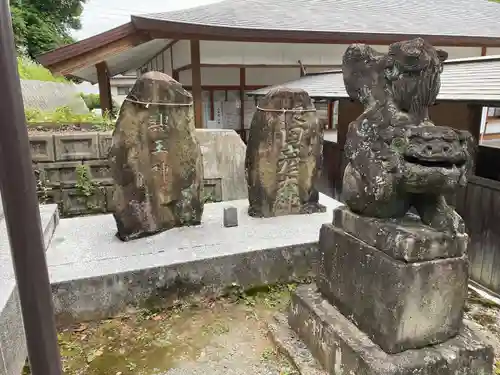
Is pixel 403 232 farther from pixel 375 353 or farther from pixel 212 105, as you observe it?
Answer: pixel 212 105

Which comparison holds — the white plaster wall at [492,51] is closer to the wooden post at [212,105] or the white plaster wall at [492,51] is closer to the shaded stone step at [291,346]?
the wooden post at [212,105]

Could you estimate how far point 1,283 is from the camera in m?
2.82

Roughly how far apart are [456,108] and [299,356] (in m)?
4.12

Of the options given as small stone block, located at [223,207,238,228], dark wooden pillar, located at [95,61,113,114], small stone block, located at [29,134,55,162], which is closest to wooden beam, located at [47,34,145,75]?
small stone block, located at [29,134,55,162]

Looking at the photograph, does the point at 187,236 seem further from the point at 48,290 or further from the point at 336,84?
the point at 336,84

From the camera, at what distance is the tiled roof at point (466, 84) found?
4254mm

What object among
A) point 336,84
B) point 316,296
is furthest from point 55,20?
point 316,296

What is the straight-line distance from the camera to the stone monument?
2.16m

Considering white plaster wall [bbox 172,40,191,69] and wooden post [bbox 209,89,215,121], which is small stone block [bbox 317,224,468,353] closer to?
white plaster wall [bbox 172,40,191,69]

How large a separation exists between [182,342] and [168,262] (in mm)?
789

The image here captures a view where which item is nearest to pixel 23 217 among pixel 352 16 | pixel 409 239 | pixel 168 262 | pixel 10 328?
pixel 409 239

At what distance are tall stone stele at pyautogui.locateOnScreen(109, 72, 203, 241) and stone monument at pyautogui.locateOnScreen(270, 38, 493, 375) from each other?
2.12m

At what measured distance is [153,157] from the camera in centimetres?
409

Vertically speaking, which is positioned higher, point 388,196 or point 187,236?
point 388,196
